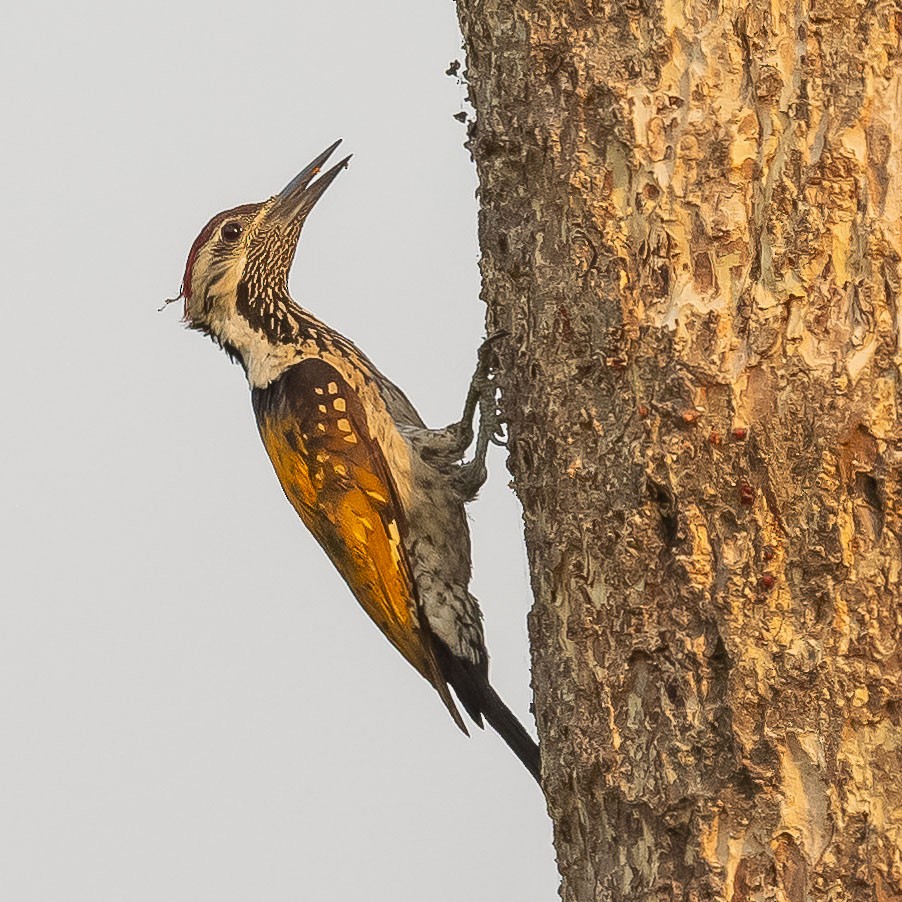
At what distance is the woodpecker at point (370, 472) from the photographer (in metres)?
4.09

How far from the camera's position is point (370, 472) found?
409 centimetres

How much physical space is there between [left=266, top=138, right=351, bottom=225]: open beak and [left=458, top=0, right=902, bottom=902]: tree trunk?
185 centimetres

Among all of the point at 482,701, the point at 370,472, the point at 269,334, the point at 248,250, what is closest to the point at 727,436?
the point at 370,472

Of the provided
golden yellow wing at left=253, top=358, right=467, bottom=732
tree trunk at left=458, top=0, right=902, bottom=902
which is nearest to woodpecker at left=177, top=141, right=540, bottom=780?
golden yellow wing at left=253, top=358, right=467, bottom=732

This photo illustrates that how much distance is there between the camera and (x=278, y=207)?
4539 mm

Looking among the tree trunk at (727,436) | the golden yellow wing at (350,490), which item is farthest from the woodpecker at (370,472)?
the tree trunk at (727,436)

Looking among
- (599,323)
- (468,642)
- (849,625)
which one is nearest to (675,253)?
(599,323)

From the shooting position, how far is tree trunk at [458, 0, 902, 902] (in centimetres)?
230

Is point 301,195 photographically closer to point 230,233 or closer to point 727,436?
point 230,233

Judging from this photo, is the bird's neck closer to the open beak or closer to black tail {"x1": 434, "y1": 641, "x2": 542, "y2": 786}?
the open beak

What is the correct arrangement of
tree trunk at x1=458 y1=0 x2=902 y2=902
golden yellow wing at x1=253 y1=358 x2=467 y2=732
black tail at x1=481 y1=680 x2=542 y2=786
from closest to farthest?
tree trunk at x1=458 y1=0 x2=902 y2=902, black tail at x1=481 y1=680 x2=542 y2=786, golden yellow wing at x1=253 y1=358 x2=467 y2=732

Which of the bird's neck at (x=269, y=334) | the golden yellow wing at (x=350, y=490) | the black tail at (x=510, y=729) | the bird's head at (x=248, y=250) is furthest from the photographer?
the bird's head at (x=248, y=250)

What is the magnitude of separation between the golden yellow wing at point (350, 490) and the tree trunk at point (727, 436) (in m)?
1.46

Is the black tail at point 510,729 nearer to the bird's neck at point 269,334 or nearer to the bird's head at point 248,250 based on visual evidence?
the bird's neck at point 269,334
